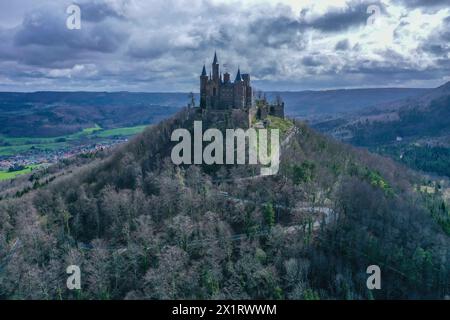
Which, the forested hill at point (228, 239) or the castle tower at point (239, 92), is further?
the castle tower at point (239, 92)

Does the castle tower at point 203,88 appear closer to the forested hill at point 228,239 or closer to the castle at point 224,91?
the castle at point 224,91

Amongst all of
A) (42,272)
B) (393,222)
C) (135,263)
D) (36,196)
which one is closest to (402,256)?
(393,222)

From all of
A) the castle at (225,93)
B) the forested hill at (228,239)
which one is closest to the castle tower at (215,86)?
the castle at (225,93)

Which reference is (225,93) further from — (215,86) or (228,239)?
(228,239)

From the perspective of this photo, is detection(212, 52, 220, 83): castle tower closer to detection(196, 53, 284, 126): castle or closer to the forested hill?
detection(196, 53, 284, 126): castle

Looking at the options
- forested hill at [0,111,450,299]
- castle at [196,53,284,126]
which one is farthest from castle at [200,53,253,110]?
forested hill at [0,111,450,299]
